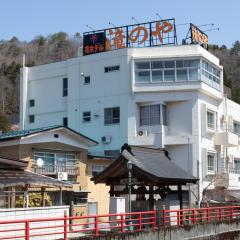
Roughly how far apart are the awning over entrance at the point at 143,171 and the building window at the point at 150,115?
50.3ft

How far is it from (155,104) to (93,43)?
833 cm

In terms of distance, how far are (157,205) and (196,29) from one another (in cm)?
2416

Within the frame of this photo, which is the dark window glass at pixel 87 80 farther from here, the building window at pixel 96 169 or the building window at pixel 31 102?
the building window at pixel 96 169

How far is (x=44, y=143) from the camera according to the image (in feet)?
110

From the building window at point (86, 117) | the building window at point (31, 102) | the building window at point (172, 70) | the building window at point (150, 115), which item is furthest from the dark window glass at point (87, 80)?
the building window at point (31, 102)

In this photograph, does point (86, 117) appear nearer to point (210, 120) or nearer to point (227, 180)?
point (210, 120)

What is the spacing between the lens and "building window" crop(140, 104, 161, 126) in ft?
138

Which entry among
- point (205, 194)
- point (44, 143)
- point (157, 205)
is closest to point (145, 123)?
point (205, 194)

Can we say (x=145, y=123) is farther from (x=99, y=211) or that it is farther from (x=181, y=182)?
(x=181, y=182)

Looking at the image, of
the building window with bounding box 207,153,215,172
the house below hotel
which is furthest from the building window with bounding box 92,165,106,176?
the building window with bounding box 207,153,215,172

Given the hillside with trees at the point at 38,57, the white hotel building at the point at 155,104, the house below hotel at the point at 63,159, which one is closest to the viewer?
the house below hotel at the point at 63,159

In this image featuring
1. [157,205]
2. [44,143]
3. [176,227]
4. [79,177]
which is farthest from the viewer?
[79,177]

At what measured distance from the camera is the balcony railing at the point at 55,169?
109ft

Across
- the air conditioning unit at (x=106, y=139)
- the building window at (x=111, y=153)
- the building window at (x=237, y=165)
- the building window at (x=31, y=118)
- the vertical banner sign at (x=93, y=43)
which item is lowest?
the building window at (x=237, y=165)
